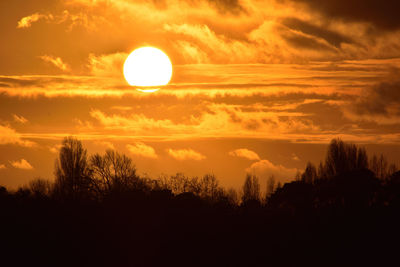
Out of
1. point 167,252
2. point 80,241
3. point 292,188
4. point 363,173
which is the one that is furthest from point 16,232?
point 292,188

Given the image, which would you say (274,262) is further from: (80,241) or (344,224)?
(80,241)

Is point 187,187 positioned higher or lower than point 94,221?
higher

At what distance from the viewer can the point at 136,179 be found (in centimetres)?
8288

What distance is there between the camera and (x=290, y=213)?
53.4 m

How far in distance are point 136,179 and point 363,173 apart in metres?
33.6

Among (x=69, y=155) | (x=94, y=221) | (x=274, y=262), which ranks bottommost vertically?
(x=274, y=262)

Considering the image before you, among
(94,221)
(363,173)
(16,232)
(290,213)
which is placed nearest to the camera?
(16,232)

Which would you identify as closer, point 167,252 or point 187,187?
point 167,252

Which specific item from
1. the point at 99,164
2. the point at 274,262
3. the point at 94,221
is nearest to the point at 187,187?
the point at 99,164

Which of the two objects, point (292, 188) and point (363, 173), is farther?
point (292, 188)

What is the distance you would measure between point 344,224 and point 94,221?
732 inches

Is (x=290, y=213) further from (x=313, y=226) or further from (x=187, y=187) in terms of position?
(x=187, y=187)

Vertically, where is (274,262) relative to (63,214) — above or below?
below

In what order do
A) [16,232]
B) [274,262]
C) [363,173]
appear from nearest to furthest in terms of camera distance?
[274,262] < [16,232] < [363,173]
